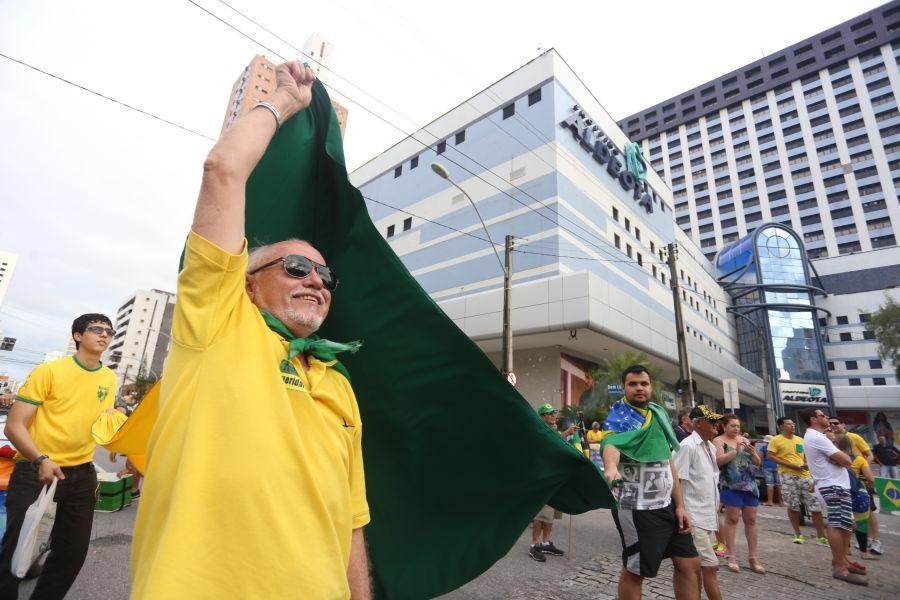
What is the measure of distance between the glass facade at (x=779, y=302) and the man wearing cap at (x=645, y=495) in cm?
4978

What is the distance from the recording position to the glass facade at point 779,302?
150 ft

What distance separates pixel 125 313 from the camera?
4126 inches

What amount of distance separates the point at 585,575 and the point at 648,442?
2.15 metres

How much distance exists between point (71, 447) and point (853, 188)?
81.1 m

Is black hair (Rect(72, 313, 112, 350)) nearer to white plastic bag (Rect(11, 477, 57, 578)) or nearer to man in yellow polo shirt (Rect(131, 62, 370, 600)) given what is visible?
white plastic bag (Rect(11, 477, 57, 578))

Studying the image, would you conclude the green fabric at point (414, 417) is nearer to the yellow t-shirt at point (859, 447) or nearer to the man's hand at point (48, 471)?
the man's hand at point (48, 471)

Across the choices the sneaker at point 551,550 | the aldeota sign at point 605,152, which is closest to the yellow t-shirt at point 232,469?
the sneaker at point 551,550

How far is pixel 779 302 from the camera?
46688mm

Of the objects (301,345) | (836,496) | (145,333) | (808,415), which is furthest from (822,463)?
(145,333)

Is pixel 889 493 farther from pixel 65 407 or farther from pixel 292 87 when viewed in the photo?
pixel 65 407

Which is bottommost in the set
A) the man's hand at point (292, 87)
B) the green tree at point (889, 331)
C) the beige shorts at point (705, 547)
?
the beige shorts at point (705, 547)

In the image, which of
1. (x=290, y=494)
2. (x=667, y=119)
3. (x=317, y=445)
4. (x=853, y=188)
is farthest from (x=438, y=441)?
(x=667, y=119)

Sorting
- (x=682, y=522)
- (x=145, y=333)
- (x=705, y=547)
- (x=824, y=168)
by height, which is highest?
(x=824, y=168)

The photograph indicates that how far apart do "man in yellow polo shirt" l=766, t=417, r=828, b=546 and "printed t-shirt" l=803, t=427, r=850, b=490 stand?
3.68 feet
